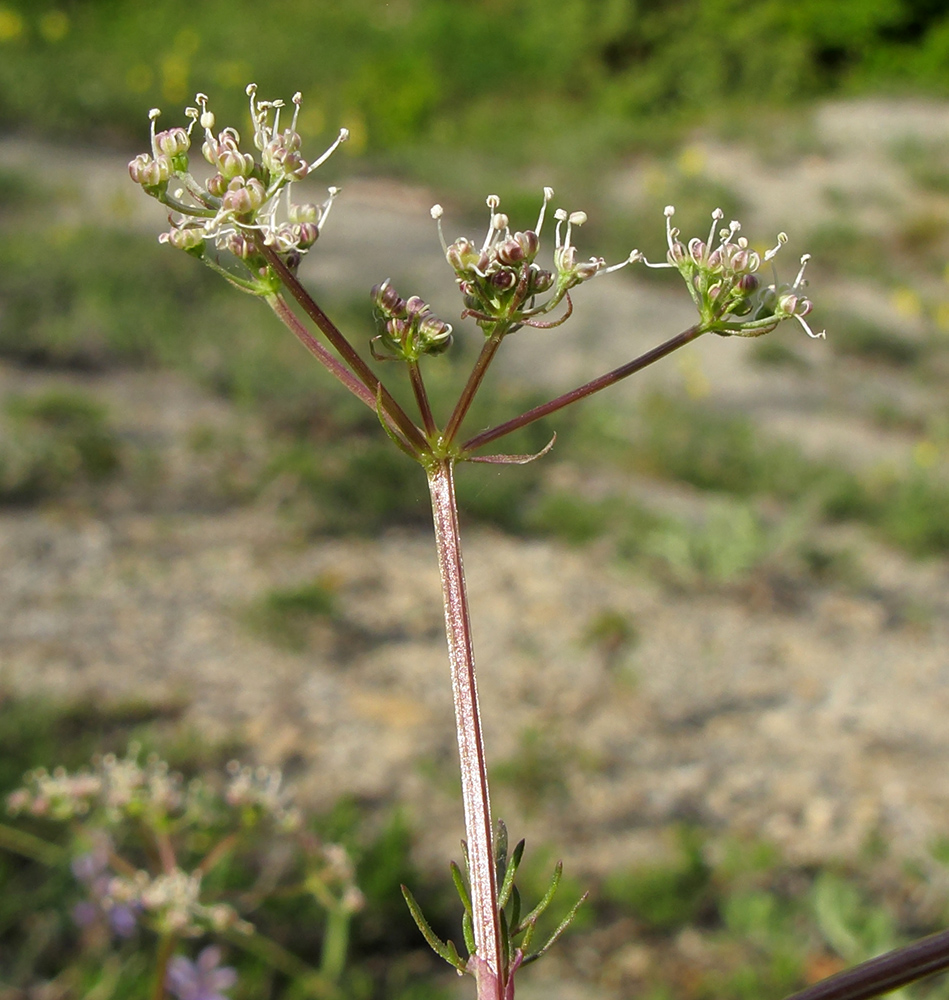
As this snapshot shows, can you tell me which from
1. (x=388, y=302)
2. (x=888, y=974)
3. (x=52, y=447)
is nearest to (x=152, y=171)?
(x=388, y=302)

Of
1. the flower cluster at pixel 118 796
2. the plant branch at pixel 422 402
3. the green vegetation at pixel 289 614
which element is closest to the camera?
the plant branch at pixel 422 402

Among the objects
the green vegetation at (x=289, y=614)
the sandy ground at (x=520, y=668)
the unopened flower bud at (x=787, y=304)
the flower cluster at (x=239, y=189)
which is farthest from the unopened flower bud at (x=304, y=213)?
the green vegetation at (x=289, y=614)

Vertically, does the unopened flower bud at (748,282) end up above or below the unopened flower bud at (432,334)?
above

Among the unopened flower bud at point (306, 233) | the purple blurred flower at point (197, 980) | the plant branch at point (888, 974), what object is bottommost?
the plant branch at point (888, 974)

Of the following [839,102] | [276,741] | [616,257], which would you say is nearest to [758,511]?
[276,741]

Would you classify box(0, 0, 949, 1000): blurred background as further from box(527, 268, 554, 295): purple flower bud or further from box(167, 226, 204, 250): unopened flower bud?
box(167, 226, 204, 250): unopened flower bud

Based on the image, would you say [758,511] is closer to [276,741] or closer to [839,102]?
[276,741]

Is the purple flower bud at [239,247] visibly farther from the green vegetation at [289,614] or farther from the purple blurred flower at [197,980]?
the green vegetation at [289,614]
